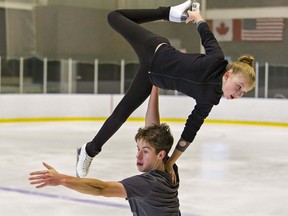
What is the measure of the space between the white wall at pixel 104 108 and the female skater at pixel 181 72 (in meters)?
8.06

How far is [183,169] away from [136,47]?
9.54 feet

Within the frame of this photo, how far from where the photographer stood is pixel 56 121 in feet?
40.7

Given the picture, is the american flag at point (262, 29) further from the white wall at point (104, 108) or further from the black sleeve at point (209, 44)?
the black sleeve at point (209, 44)

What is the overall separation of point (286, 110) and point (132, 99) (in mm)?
8528

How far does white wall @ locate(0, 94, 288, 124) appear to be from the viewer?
1205cm

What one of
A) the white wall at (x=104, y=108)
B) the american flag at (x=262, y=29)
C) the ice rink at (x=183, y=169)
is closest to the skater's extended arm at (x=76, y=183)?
the ice rink at (x=183, y=169)

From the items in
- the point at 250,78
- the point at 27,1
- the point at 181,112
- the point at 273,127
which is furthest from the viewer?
the point at 27,1

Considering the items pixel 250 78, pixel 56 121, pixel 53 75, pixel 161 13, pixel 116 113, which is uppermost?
pixel 161 13

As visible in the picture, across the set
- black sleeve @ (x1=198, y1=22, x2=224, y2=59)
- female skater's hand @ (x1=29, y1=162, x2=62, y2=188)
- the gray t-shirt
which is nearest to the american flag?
black sleeve @ (x1=198, y1=22, x2=224, y2=59)

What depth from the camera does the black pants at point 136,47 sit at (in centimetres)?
397

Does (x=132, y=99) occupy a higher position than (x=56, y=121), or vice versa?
(x=132, y=99)

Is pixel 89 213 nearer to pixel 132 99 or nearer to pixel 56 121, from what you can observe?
pixel 132 99

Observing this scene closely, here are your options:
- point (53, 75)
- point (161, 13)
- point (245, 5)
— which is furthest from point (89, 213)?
point (245, 5)

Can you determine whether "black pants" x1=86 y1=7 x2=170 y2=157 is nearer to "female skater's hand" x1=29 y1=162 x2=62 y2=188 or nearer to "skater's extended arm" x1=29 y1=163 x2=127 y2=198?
"skater's extended arm" x1=29 y1=163 x2=127 y2=198
